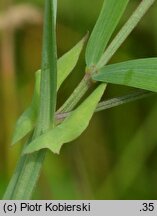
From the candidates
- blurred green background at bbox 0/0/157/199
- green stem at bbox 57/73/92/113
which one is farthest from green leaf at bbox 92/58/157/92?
blurred green background at bbox 0/0/157/199

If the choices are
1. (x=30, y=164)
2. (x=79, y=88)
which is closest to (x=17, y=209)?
(x=30, y=164)

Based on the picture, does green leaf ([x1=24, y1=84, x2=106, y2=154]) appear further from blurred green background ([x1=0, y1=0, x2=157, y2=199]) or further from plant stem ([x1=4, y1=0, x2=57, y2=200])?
blurred green background ([x1=0, y1=0, x2=157, y2=199])

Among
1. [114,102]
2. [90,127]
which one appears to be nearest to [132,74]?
Answer: [114,102]

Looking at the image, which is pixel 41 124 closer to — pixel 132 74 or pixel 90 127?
pixel 132 74

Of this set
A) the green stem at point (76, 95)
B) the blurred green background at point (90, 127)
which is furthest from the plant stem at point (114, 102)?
the blurred green background at point (90, 127)

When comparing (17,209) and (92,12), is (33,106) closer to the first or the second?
(17,209)
